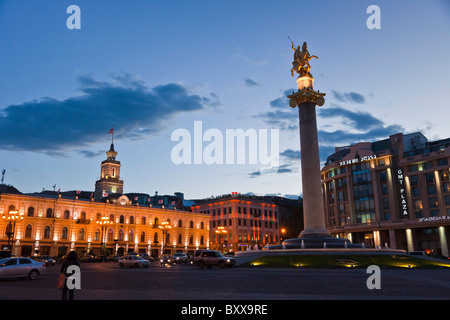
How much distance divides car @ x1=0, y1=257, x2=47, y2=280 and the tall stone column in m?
29.7

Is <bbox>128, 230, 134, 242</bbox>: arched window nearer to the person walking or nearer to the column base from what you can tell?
the column base

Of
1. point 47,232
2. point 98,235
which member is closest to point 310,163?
point 98,235

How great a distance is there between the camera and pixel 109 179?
393 feet

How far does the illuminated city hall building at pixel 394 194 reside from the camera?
80375 millimetres

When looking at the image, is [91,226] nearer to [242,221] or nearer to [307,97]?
[242,221]

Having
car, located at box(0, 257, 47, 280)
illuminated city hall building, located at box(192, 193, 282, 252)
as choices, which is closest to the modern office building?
illuminated city hall building, located at box(192, 193, 282, 252)

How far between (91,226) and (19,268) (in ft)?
206

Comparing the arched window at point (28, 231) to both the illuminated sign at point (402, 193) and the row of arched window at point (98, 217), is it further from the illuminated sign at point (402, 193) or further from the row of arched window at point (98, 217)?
the illuminated sign at point (402, 193)

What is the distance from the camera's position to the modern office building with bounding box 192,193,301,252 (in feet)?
334

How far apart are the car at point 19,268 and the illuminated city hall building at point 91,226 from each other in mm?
39802

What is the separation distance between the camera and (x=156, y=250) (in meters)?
91.9

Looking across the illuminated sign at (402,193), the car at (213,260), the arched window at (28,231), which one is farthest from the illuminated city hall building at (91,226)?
the illuminated sign at (402,193)
